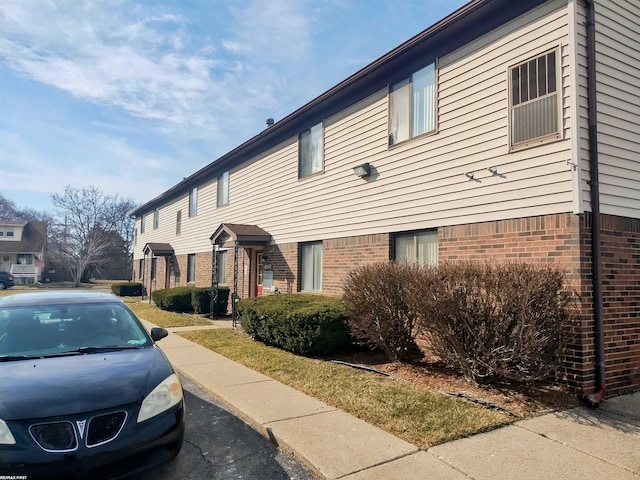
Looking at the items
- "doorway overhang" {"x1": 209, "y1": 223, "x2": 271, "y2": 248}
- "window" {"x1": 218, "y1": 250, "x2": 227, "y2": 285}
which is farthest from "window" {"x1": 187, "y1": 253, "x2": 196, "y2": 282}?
"doorway overhang" {"x1": 209, "y1": 223, "x2": 271, "y2": 248}

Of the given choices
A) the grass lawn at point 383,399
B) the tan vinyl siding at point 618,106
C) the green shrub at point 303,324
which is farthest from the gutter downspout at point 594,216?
the green shrub at point 303,324

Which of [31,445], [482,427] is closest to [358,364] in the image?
[482,427]

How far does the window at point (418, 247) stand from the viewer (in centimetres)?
818

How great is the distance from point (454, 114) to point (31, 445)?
7380mm

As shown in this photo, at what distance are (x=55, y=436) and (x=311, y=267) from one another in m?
9.01

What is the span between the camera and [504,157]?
6844 mm

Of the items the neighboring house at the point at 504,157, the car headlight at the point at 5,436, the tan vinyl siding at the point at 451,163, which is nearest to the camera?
the car headlight at the point at 5,436

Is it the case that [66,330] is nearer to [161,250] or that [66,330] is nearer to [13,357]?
[13,357]

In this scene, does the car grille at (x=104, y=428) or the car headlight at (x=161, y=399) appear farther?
the car headlight at (x=161, y=399)

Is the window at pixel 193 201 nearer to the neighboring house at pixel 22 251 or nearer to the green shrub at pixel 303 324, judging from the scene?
the green shrub at pixel 303 324

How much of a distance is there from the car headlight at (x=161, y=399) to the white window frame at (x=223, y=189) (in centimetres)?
1366

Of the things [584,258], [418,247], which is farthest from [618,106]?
[418,247]

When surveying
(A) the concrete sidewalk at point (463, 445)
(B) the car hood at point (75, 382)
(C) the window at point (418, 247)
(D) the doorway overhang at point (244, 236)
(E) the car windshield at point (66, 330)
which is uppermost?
(D) the doorway overhang at point (244, 236)

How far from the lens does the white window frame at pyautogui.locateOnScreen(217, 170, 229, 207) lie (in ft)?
56.5
